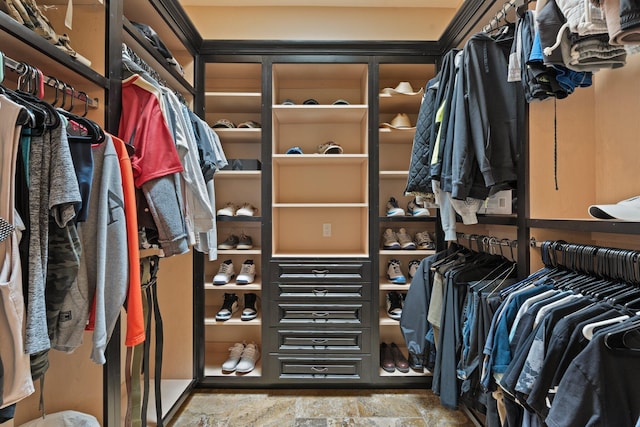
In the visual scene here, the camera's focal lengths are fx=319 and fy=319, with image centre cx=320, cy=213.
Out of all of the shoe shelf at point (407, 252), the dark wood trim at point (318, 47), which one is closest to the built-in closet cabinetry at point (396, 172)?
the shoe shelf at point (407, 252)

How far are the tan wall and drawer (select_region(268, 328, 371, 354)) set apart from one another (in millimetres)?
2276

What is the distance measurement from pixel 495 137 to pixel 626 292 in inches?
28.3

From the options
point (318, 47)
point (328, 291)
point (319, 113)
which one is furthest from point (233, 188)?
point (318, 47)

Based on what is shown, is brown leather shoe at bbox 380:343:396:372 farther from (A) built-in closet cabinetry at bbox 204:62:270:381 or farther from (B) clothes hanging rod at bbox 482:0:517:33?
(B) clothes hanging rod at bbox 482:0:517:33

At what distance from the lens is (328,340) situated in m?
2.15

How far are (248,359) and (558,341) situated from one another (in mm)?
1893

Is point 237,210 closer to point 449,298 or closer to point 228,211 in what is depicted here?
point 228,211

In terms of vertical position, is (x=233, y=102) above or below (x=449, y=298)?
above

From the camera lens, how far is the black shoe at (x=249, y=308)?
222 cm

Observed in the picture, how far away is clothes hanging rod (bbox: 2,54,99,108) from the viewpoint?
35.1 inches

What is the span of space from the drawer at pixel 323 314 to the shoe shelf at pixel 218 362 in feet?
1.35

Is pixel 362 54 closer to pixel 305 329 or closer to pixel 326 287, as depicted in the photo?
pixel 326 287

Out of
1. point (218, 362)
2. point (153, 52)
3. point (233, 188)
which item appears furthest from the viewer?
point (233, 188)

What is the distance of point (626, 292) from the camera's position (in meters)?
0.96
